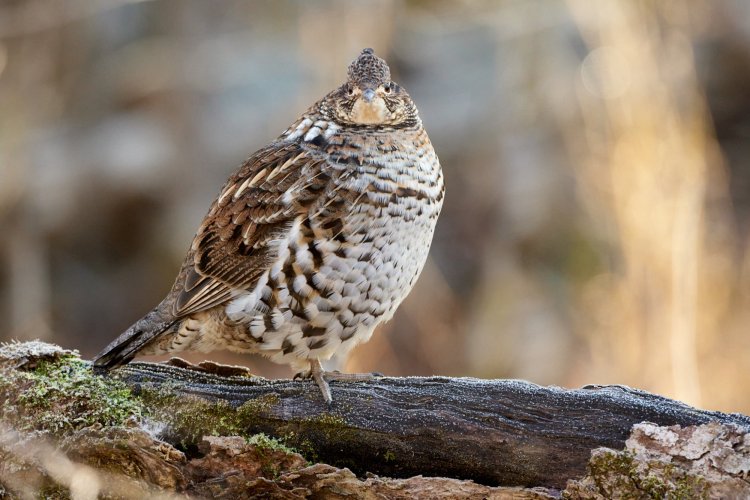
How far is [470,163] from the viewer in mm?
12359

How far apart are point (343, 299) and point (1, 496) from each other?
155 centimetres

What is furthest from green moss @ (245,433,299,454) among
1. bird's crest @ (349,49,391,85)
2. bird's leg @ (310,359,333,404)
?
bird's crest @ (349,49,391,85)

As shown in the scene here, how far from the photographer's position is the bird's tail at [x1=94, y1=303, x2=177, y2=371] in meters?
3.96

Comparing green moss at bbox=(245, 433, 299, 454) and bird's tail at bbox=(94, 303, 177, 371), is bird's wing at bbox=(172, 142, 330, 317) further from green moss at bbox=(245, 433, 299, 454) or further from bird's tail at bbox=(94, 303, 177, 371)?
green moss at bbox=(245, 433, 299, 454)

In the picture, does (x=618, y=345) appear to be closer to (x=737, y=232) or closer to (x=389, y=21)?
(x=737, y=232)

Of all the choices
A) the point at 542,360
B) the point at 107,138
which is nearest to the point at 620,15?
the point at 542,360

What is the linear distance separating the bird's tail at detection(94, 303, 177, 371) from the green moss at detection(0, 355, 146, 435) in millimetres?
102

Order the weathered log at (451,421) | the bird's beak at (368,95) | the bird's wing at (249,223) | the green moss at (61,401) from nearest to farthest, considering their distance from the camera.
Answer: the weathered log at (451,421) → the green moss at (61,401) → the bird's wing at (249,223) → the bird's beak at (368,95)

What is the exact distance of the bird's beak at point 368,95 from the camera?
4.30 meters

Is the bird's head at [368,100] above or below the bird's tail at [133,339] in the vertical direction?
above

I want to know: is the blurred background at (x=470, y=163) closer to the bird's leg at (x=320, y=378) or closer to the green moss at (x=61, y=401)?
the bird's leg at (x=320, y=378)

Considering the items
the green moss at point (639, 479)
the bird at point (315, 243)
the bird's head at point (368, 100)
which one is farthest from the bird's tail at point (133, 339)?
the green moss at point (639, 479)

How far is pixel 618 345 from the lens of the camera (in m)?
7.66

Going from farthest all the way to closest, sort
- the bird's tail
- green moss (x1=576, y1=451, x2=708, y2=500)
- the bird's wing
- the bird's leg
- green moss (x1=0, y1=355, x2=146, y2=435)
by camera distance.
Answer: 1. the bird's wing
2. the bird's tail
3. the bird's leg
4. green moss (x1=0, y1=355, x2=146, y2=435)
5. green moss (x1=576, y1=451, x2=708, y2=500)
